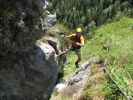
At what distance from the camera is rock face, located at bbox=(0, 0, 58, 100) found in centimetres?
1088

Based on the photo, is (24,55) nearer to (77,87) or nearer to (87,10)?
(77,87)

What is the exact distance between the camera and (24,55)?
39.8 feet

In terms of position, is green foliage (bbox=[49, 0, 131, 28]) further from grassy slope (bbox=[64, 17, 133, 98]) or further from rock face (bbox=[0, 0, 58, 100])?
rock face (bbox=[0, 0, 58, 100])

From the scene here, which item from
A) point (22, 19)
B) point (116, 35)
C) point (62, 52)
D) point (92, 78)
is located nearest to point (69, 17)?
point (116, 35)

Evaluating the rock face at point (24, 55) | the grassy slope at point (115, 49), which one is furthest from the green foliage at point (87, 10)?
the rock face at point (24, 55)

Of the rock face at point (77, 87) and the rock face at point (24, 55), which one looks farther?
the rock face at point (24, 55)

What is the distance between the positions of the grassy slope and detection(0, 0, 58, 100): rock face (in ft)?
5.50

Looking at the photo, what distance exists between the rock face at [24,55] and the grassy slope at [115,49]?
5.50ft

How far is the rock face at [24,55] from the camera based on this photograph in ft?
35.7

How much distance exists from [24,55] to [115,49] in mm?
3479

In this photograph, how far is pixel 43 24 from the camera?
1203cm

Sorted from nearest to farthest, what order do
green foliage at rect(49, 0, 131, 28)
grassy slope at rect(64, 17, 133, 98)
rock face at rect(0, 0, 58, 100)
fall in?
grassy slope at rect(64, 17, 133, 98) < rock face at rect(0, 0, 58, 100) < green foliage at rect(49, 0, 131, 28)

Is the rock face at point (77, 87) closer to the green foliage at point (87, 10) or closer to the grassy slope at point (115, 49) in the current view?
the grassy slope at point (115, 49)

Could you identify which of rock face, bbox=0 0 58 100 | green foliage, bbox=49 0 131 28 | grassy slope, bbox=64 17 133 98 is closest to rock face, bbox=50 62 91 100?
grassy slope, bbox=64 17 133 98
